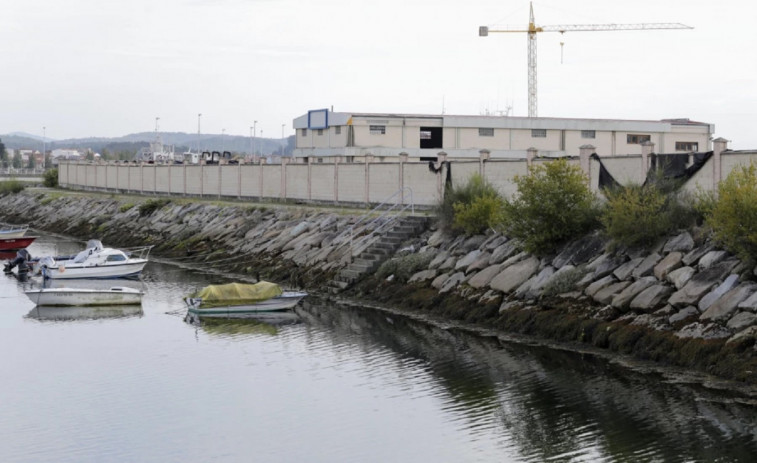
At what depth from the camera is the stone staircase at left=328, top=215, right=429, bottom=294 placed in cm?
4112

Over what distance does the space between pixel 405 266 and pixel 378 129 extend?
46656 mm

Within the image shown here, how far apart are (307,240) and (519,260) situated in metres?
14.9

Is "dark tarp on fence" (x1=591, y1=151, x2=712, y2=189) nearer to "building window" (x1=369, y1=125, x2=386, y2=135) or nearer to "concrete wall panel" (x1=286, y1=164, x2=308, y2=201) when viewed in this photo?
"concrete wall panel" (x1=286, y1=164, x2=308, y2=201)

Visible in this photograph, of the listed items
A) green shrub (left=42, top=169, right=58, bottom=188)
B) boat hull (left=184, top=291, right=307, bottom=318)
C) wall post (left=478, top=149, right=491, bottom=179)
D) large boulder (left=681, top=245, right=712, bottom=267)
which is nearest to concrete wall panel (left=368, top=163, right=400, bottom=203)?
wall post (left=478, top=149, right=491, bottom=179)

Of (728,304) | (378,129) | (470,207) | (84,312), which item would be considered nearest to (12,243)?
(84,312)

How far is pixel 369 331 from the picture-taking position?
33688 mm

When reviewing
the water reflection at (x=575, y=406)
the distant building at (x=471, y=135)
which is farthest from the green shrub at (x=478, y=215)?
the distant building at (x=471, y=135)

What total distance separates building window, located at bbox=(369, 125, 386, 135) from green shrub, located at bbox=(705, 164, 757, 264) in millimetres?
56582

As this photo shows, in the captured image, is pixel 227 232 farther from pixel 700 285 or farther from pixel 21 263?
pixel 700 285

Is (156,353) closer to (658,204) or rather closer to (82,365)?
(82,365)

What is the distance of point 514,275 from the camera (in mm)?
34656

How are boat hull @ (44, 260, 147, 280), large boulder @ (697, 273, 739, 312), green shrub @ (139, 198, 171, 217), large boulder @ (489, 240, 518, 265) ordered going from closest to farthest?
1. large boulder @ (697, 273, 739, 312)
2. large boulder @ (489, 240, 518, 265)
3. boat hull @ (44, 260, 147, 280)
4. green shrub @ (139, 198, 171, 217)

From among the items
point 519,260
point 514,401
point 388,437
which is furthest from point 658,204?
point 388,437

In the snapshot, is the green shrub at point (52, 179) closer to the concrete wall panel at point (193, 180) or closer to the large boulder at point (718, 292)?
the concrete wall panel at point (193, 180)
